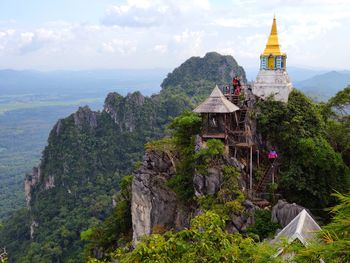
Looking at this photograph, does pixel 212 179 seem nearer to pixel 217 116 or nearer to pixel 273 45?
pixel 217 116

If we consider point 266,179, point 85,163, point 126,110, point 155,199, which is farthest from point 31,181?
point 266,179

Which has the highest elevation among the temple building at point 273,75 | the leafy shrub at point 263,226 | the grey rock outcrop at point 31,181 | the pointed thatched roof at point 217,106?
the temple building at point 273,75

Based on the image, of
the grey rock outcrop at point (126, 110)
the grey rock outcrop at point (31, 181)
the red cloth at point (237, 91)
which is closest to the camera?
the red cloth at point (237, 91)

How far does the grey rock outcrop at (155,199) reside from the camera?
16734mm

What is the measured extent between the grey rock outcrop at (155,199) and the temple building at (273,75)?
15.7ft

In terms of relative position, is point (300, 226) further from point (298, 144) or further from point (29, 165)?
point (29, 165)

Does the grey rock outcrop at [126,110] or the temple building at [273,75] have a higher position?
the temple building at [273,75]

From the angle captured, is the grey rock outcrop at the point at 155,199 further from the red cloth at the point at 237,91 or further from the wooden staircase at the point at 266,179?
the red cloth at the point at 237,91

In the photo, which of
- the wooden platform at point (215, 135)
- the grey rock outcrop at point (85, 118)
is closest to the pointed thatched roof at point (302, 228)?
the wooden platform at point (215, 135)

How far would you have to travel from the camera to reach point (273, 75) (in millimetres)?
17641

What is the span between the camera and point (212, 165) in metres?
14.8

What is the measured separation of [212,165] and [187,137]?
2658 mm

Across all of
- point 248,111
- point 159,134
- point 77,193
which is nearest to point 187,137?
point 248,111

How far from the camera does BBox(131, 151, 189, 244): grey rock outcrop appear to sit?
16.7 meters
